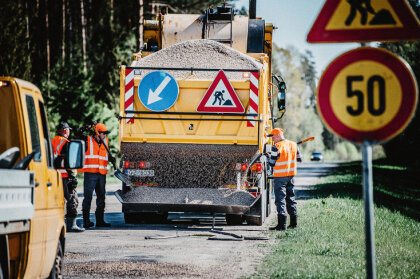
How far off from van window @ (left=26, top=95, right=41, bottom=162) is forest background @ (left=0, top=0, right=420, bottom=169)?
27.5 metres

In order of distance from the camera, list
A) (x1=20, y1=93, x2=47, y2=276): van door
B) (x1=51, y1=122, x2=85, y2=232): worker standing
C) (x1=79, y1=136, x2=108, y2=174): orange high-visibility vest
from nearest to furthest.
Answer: (x1=20, y1=93, x2=47, y2=276): van door < (x1=51, y1=122, x2=85, y2=232): worker standing < (x1=79, y1=136, x2=108, y2=174): orange high-visibility vest

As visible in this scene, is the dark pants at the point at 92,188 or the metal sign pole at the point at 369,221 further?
the dark pants at the point at 92,188

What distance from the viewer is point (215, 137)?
12938 mm

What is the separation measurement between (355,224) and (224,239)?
3363mm

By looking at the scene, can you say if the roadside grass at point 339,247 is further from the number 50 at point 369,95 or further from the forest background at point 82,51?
the forest background at point 82,51

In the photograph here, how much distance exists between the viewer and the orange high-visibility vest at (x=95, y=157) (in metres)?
13.6

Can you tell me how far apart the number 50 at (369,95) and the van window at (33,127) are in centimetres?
253

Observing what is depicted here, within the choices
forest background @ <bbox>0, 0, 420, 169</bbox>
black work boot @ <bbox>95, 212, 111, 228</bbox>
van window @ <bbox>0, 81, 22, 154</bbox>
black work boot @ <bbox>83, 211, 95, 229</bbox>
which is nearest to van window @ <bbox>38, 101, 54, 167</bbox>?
van window @ <bbox>0, 81, 22, 154</bbox>

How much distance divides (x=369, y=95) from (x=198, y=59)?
8.57 m

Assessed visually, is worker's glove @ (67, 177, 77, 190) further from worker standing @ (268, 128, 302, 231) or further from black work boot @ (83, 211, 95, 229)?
worker standing @ (268, 128, 302, 231)

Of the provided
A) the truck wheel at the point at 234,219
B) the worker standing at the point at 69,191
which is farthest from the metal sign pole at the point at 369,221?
the truck wheel at the point at 234,219

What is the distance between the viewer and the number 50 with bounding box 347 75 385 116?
503 cm

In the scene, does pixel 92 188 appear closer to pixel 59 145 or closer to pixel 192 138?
pixel 59 145

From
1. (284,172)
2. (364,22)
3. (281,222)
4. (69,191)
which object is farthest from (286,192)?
(364,22)
